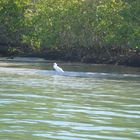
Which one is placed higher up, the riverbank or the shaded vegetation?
the shaded vegetation

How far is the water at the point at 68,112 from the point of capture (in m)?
10.9

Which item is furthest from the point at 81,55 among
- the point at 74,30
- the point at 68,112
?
the point at 68,112

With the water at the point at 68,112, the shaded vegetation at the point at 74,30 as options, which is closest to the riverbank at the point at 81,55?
the shaded vegetation at the point at 74,30

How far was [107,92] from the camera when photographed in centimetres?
2027

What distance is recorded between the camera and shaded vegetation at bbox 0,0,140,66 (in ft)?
144

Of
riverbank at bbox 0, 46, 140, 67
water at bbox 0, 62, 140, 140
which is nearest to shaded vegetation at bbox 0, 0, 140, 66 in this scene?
riverbank at bbox 0, 46, 140, 67

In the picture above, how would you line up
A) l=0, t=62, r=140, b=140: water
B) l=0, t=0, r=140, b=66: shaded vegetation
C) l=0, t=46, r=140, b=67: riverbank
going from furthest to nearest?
l=0, t=46, r=140, b=67: riverbank → l=0, t=0, r=140, b=66: shaded vegetation → l=0, t=62, r=140, b=140: water

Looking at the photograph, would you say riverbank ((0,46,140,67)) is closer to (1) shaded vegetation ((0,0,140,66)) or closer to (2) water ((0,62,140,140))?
(1) shaded vegetation ((0,0,140,66))

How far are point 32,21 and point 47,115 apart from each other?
42.9m

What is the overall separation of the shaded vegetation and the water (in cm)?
2164

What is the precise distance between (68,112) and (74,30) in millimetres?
36092

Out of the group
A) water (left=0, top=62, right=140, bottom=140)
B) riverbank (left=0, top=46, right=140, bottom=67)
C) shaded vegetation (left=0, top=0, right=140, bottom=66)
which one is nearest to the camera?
water (left=0, top=62, right=140, bottom=140)

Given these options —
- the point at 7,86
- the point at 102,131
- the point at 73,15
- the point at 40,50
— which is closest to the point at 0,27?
the point at 40,50

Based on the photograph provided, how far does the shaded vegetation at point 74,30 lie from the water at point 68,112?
2164 centimetres
